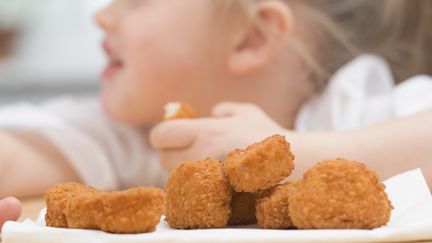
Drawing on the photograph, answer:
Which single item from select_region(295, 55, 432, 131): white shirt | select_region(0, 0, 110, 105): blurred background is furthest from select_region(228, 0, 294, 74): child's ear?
select_region(0, 0, 110, 105): blurred background

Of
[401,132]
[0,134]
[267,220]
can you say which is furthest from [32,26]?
[267,220]

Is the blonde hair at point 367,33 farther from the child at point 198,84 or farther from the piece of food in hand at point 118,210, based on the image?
the piece of food in hand at point 118,210

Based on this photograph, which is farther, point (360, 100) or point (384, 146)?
point (360, 100)

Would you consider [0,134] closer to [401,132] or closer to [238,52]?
[238,52]

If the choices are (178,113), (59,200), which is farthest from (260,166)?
(178,113)

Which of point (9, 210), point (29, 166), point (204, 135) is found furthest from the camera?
point (29, 166)

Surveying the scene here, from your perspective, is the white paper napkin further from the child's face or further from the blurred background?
the blurred background

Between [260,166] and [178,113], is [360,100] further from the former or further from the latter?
[260,166]
